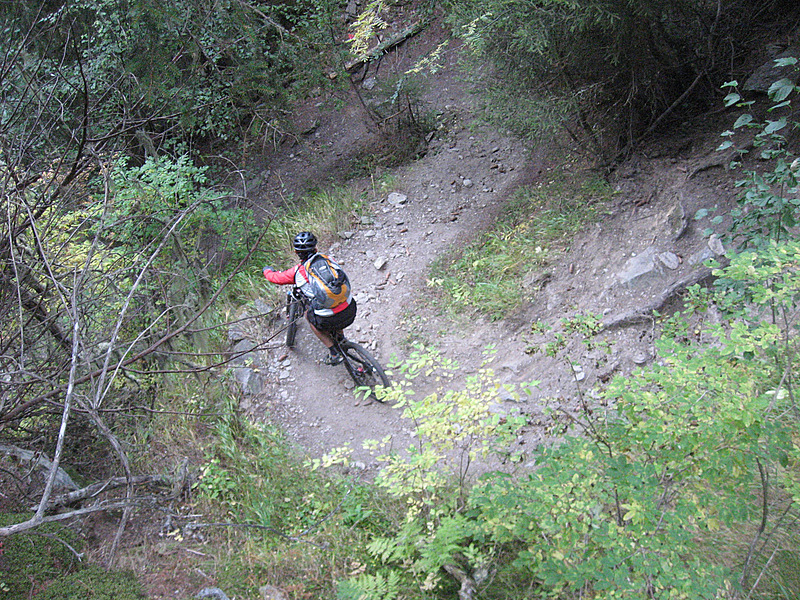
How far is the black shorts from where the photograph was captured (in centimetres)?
602

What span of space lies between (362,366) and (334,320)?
2.68 feet

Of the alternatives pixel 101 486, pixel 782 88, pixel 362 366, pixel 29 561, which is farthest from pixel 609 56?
pixel 29 561

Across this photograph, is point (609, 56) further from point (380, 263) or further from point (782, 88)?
point (380, 263)

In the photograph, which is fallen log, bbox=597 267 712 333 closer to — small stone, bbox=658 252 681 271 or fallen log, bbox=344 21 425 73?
small stone, bbox=658 252 681 271

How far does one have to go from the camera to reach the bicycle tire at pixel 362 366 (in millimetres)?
6285

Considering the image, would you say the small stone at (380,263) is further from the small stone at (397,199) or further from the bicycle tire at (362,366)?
the bicycle tire at (362,366)

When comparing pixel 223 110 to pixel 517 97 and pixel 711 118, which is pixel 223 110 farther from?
pixel 711 118

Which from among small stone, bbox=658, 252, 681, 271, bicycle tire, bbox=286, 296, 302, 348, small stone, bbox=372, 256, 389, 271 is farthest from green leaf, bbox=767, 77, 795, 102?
small stone, bbox=372, 256, 389, 271

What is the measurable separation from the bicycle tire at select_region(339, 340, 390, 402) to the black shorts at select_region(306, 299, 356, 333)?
31cm

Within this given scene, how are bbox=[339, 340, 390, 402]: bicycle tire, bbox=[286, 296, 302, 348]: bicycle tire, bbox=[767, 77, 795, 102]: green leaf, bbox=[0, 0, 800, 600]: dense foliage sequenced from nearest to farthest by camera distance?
bbox=[0, 0, 800, 600]: dense foliage
bbox=[767, 77, 795, 102]: green leaf
bbox=[339, 340, 390, 402]: bicycle tire
bbox=[286, 296, 302, 348]: bicycle tire

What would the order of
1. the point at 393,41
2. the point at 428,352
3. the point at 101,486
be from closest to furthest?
the point at 101,486 → the point at 428,352 → the point at 393,41

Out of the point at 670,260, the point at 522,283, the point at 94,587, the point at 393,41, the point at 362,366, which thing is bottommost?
the point at 522,283

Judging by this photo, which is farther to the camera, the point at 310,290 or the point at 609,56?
the point at 609,56

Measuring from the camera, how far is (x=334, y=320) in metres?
6.02
